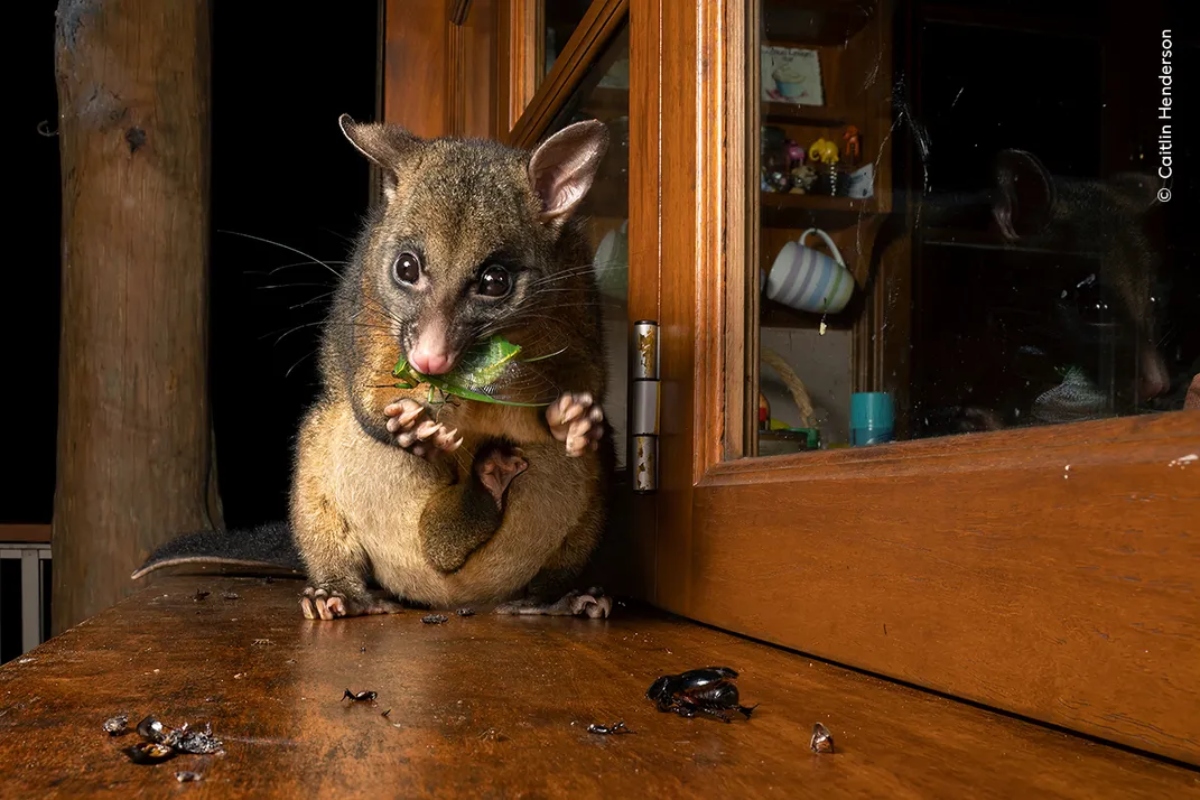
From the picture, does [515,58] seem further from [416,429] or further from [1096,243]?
[1096,243]

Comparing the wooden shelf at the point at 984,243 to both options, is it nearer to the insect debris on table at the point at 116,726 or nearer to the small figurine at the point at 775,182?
the small figurine at the point at 775,182

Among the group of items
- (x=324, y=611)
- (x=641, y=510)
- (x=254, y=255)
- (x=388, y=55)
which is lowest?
(x=324, y=611)

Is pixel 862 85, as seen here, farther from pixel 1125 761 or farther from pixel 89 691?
pixel 89 691

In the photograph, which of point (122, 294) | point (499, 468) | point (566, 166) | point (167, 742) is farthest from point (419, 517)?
point (122, 294)

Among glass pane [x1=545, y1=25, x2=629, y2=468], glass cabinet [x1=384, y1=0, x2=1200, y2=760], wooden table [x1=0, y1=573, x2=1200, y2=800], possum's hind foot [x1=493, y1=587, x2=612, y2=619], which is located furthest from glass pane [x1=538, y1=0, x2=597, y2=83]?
wooden table [x1=0, y1=573, x2=1200, y2=800]

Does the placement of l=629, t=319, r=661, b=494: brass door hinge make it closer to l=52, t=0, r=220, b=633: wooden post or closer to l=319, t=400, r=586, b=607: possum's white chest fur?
l=319, t=400, r=586, b=607: possum's white chest fur

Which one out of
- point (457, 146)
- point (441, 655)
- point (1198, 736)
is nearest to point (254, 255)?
point (457, 146)

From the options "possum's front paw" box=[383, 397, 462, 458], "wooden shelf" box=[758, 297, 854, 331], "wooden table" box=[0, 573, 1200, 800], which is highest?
"wooden shelf" box=[758, 297, 854, 331]
